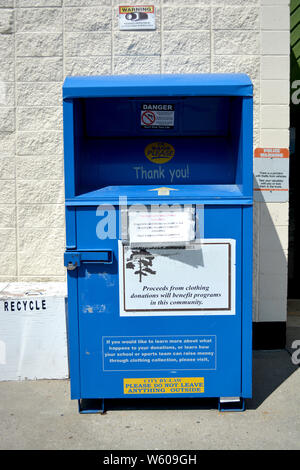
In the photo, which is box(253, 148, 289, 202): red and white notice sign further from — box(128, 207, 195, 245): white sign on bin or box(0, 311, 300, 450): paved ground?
box(0, 311, 300, 450): paved ground

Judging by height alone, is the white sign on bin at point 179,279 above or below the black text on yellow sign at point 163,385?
above

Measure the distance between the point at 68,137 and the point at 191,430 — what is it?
1946mm

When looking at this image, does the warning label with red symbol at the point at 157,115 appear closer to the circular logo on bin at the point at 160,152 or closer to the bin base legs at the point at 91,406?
the circular logo on bin at the point at 160,152

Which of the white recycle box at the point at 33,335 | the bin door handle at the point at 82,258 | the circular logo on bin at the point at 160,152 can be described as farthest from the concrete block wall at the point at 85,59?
the bin door handle at the point at 82,258

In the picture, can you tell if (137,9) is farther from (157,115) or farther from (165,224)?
(165,224)

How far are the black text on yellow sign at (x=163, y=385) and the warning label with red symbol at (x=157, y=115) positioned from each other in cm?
167

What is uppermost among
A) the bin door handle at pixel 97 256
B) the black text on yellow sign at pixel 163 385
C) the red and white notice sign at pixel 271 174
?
the red and white notice sign at pixel 271 174

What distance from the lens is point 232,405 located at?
10.5 ft

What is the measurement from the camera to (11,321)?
3.58m

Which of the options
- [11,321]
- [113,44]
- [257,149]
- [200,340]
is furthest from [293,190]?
[11,321]

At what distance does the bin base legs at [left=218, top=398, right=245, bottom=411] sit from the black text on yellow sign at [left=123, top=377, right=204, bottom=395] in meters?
0.22

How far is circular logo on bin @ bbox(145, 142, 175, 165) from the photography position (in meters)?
3.18

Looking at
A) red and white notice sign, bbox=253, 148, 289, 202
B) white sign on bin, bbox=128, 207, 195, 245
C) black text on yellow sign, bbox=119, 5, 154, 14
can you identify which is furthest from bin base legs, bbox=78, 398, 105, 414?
black text on yellow sign, bbox=119, 5, 154, 14

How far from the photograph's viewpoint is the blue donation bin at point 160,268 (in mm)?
2898
